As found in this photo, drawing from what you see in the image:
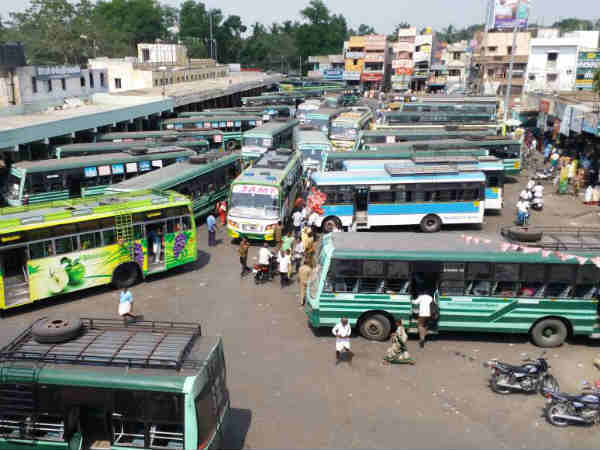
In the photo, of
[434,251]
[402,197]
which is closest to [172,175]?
[402,197]

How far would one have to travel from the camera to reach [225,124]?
118 feet

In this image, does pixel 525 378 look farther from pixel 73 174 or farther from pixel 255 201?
pixel 73 174

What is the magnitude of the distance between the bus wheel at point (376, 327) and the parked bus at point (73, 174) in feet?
42.7

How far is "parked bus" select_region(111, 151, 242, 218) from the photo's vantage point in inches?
747

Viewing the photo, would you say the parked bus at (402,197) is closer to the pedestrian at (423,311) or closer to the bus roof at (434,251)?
the bus roof at (434,251)

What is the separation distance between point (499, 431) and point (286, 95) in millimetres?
51698

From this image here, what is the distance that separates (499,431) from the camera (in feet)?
31.2

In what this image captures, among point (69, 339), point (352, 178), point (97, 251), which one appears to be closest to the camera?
point (69, 339)

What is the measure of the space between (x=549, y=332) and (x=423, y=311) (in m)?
3.08

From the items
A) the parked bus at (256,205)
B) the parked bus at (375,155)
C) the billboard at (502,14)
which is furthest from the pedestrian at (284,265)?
the billboard at (502,14)

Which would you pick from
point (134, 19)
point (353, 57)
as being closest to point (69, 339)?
point (353, 57)

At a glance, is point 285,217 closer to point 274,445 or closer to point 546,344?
point 546,344

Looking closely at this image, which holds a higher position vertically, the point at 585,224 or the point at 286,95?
the point at 286,95

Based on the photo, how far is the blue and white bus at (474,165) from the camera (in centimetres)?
2108
